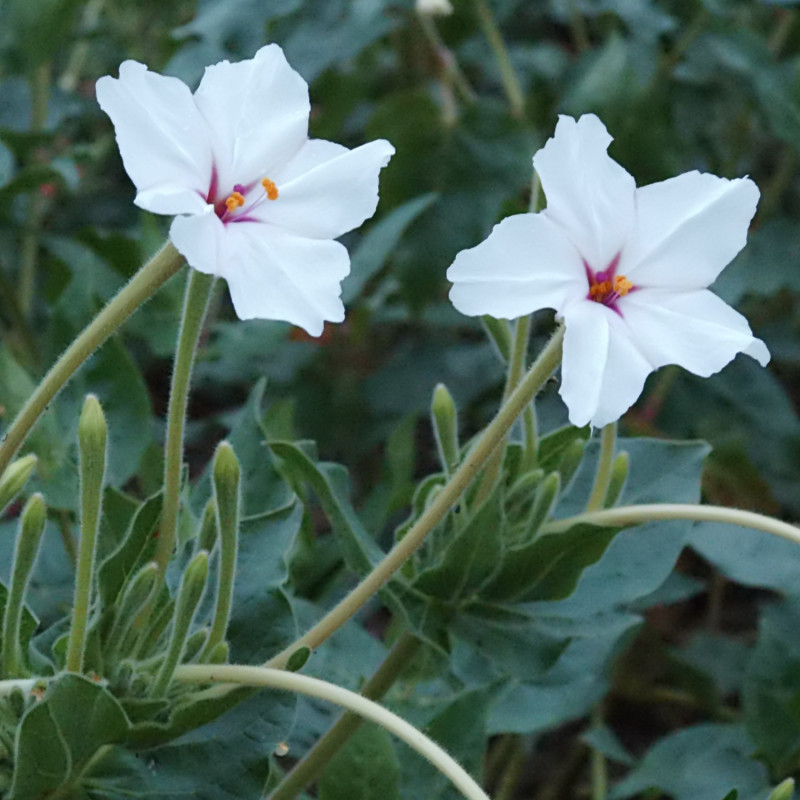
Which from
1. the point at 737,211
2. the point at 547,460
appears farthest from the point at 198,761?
the point at 737,211

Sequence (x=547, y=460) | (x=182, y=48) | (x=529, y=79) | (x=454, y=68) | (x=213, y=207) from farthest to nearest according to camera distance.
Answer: (x=529, y=79) < (x=454, y=68) < (x=182, y=48) < (x=547, y=460) < (x=213, y=207)

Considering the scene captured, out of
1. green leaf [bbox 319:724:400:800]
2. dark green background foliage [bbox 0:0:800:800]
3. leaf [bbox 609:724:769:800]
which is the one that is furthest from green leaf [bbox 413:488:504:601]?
leaf [bbox 609:724:769:800]

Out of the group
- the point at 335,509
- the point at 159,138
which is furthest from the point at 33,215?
the point at 159,138

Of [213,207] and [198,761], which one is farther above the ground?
[213,207]

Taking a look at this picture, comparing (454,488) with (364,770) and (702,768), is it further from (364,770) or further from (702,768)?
(702,768)

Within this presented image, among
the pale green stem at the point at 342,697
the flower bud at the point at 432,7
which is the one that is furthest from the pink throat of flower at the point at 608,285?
the flower bud at the point at 432,7

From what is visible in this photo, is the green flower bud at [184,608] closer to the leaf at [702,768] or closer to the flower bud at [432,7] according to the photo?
the leaf at [702,768]

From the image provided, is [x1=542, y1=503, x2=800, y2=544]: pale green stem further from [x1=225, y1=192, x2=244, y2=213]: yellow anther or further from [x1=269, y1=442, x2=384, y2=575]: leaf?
[x1=225, y1=192, x2=244, y2=213]: yellow anther

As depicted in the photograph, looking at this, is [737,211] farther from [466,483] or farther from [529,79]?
[529,79]
